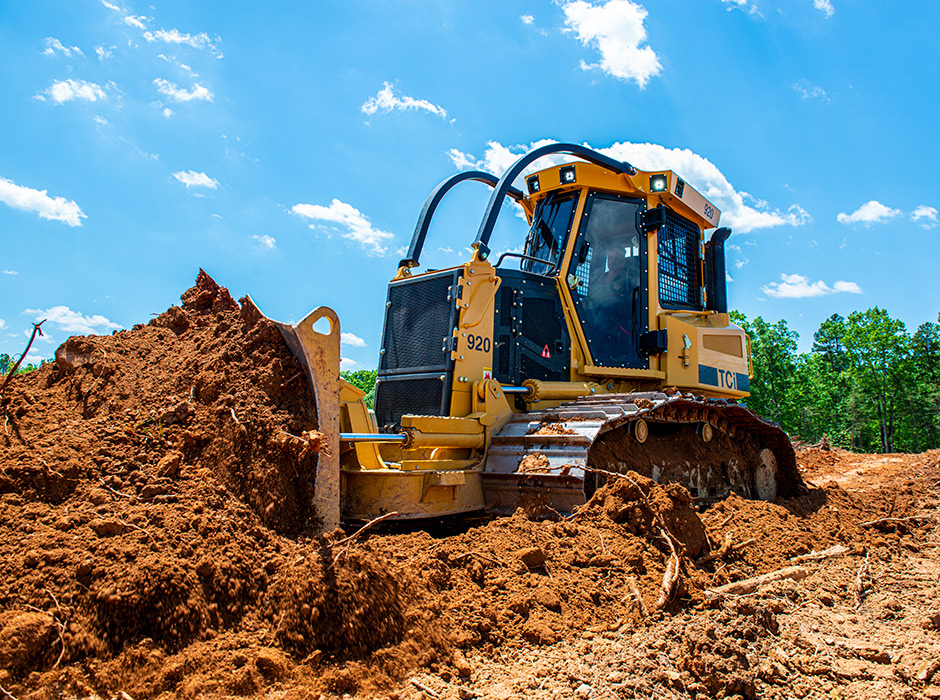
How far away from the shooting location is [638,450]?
5879mm

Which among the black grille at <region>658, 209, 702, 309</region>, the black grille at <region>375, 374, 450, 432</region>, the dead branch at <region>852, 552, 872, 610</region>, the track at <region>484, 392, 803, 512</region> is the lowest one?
the dead branch at <region>852, 552, 872, 610</region>

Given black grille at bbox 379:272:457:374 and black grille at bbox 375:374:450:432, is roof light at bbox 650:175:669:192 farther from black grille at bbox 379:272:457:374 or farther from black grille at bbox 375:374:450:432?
black grille at bbox 375:374:450:432

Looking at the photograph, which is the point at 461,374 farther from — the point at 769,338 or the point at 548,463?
the point at 769,338

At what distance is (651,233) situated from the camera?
24.0ft

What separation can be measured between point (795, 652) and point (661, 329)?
415 cm

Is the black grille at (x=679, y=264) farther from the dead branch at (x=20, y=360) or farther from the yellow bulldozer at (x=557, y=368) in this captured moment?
the dead branch at (x=20, y=360)

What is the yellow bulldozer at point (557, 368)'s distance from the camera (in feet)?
15.8

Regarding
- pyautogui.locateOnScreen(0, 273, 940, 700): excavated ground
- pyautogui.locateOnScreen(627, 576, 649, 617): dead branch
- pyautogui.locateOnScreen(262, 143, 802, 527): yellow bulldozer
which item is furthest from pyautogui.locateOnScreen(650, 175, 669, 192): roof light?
pyautogui.locateOnScreen(627, 576, 649, 617): dead branch

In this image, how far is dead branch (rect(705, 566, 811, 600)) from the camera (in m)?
4.04

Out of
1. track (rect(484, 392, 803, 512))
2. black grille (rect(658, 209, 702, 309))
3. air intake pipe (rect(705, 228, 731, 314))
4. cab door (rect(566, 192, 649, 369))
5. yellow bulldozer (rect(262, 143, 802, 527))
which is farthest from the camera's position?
air intake pipe (rect(705, 228, 731, 314))

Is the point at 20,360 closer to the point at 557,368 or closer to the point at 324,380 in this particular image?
the point at 324,380

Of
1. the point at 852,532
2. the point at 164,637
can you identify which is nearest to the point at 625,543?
the point at 164,637

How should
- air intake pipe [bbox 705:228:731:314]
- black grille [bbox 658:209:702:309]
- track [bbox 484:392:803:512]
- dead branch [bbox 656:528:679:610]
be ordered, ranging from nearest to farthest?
dead branch [bbox 656:528:679:610]
track [bbox 484:392:803:512]
black grille [bbox 658:209:702:309]
air intake pipe [bbox 705:228:731:314]

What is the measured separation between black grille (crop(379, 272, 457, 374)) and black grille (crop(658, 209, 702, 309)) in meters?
2.72
